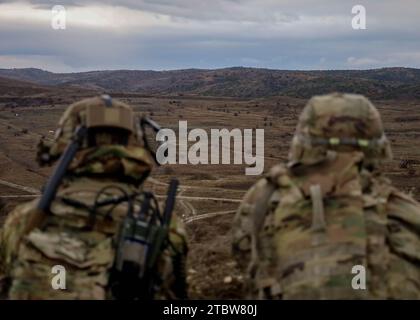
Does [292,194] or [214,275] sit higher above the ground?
[292,194]

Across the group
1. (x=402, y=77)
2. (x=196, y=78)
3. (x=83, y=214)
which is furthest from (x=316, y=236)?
(x=402, y=77)

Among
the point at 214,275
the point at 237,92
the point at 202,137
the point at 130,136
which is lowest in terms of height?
the point at 214,275

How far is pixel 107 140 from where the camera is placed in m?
5.33

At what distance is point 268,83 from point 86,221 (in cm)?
10657

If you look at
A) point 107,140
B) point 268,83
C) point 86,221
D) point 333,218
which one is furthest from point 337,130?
point 268,83

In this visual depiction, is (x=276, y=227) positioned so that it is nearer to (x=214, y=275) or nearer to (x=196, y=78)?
(x=214, y=275)

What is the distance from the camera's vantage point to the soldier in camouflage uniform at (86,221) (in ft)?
15.2

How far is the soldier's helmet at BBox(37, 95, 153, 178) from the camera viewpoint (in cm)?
519

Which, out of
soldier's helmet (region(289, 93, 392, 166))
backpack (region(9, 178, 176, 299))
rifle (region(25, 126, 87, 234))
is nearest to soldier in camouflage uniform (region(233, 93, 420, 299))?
soldier's helmet (region(289, 93, 392, 166))

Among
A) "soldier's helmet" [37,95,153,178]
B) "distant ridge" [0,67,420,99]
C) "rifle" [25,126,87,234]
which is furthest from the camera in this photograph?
"distant ridge" [0,67,420,99]

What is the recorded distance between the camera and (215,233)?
38.7 feet

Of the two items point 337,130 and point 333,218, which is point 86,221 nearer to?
point 333,218

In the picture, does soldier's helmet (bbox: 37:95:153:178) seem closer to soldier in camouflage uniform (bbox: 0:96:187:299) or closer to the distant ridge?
soldier in camouflage uniform (bbox: 0:96:187:299)

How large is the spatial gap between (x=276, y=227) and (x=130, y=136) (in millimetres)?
1588
